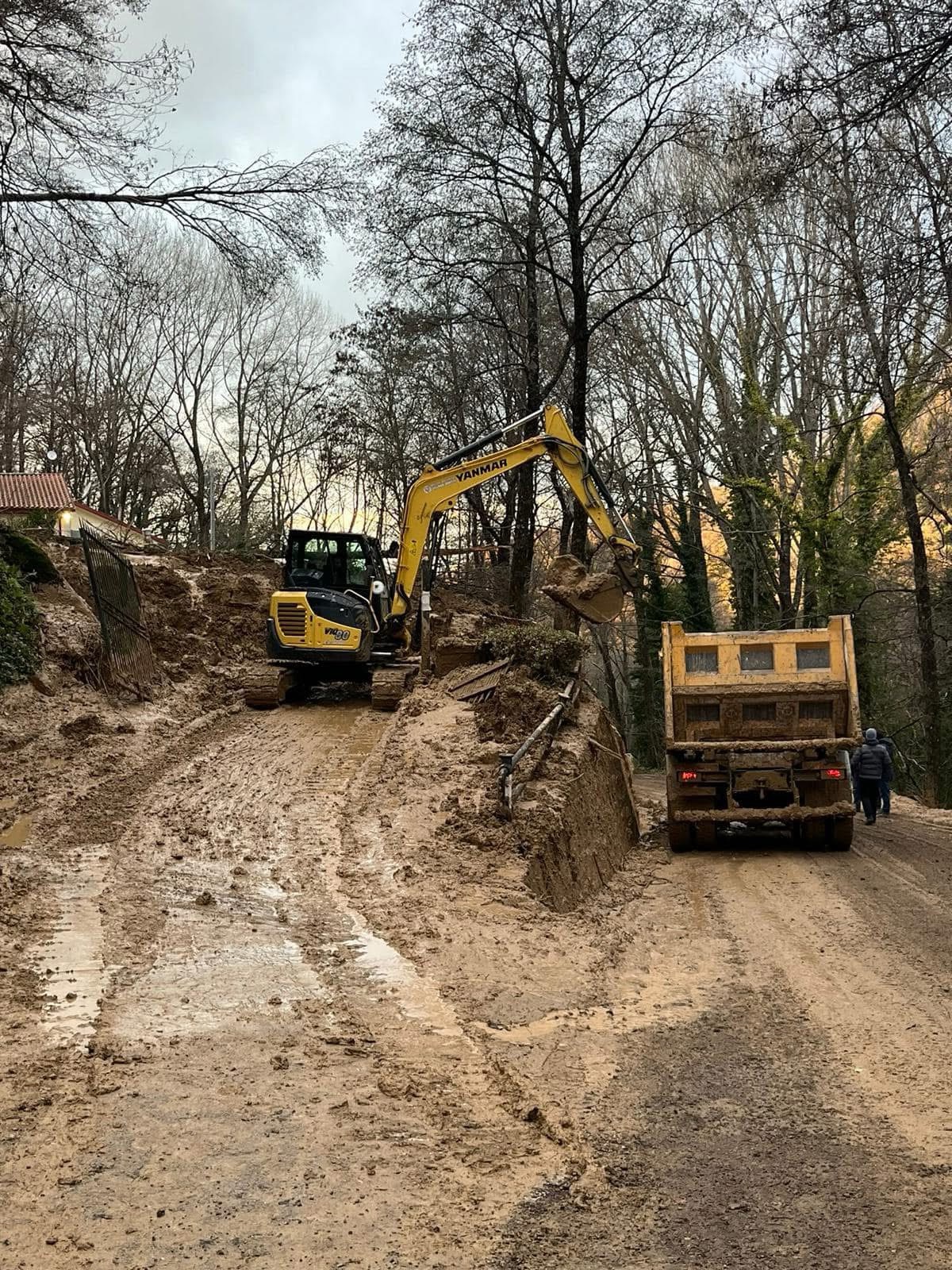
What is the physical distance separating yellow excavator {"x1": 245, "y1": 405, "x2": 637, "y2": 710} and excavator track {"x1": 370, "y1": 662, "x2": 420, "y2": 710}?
0.02m

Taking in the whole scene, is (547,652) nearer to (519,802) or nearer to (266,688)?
(266,688)

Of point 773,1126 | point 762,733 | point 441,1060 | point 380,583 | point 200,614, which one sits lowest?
point 773,1126

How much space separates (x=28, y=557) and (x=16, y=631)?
3978 millimetres

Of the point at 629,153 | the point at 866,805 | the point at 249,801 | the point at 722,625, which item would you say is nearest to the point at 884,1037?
the point at 249,801

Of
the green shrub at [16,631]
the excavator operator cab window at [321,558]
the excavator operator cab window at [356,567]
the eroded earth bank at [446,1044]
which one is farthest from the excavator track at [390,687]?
the eroded earth bank at [446,1044]

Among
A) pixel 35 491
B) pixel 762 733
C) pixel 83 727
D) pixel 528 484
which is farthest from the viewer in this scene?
pixel 35 491

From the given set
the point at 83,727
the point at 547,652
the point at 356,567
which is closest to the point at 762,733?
the point at 547,652

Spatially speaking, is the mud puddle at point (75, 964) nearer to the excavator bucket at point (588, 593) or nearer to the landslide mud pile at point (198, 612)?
the excavator bucket at point (588, 593)

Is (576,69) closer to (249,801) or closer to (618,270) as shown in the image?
(618,270)

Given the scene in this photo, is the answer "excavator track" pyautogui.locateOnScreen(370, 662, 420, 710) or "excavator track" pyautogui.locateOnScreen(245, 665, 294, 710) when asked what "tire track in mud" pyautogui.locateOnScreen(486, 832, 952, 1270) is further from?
"excavator track" pyautogui.locateOnScreen(245, 665, 294, 710)

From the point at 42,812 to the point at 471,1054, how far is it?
266 inches

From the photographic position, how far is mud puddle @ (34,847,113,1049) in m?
5.71

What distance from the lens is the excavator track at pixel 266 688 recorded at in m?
19.0

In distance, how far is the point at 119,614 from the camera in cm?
1839
